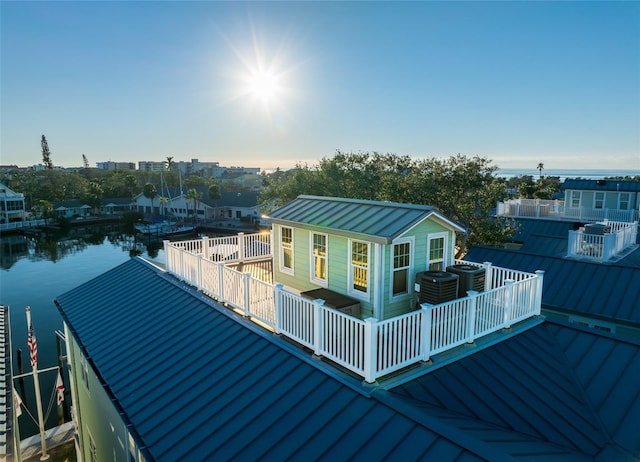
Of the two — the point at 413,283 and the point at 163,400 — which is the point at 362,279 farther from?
the point at 163,400

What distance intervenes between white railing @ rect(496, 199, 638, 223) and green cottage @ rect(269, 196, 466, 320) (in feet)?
65.1

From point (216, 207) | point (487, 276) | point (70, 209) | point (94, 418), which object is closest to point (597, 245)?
point (487, 276)

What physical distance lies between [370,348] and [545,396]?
3082mm

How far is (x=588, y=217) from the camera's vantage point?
25734 millimetres

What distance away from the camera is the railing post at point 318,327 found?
22.5 ft

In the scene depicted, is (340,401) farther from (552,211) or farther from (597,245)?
(552,211)

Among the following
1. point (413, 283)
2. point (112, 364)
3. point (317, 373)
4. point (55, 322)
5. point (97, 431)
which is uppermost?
point (413, 283)

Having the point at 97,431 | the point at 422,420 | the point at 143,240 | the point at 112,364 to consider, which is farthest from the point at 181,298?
the point at 143,240

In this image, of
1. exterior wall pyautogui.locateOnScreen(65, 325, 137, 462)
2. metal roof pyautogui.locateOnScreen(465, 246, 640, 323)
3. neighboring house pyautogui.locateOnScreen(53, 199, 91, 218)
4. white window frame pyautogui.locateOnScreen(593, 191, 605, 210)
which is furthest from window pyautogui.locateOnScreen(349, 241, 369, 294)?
neighboring house pyautogui.locateOnScreen(53, 199, 91, 218)

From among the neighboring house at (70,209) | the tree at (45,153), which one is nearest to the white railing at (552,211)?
the neighboring house at (70,209)

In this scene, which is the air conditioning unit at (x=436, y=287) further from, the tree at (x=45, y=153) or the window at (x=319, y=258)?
the tree at (x=45, y=153)

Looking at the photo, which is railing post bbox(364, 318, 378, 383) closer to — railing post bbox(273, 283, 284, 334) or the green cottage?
railing post bbox(273, 283, 284, 334)

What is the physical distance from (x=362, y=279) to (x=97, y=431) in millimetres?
8298

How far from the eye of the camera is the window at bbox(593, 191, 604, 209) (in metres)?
26.5
